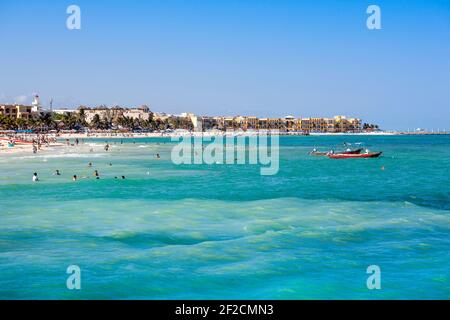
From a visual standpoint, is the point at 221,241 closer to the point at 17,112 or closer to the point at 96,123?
the point at 17,112

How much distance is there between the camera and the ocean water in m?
14.0

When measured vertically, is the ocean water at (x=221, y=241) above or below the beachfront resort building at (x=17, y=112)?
below

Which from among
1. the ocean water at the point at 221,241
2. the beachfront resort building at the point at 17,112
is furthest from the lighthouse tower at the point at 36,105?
the ocean water at the point at 221,241

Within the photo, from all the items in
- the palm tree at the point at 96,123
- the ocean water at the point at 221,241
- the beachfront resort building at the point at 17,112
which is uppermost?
the beachfront resort building at the point at 17,112

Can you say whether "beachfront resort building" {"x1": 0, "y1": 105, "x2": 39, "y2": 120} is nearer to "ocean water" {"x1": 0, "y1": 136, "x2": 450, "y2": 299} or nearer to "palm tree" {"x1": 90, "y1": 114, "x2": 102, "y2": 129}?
"palm tree" {"x1": 90, "y1": 114, "x2": 102, "y2": 129}

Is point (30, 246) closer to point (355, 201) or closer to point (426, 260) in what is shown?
point (426, 260)

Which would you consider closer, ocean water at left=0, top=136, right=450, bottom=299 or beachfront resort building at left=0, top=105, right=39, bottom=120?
ocean water at left=0, top=136, right=450, bottom=299

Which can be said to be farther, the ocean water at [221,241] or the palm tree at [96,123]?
the palm tree at [96,123]

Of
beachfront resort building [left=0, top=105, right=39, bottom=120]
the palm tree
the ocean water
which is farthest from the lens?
the palm tree

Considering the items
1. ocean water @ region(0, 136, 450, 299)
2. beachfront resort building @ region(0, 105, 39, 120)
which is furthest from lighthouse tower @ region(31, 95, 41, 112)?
ocean water @ region(0, 136, 450, 299)

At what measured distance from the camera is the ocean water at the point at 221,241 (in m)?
14.0

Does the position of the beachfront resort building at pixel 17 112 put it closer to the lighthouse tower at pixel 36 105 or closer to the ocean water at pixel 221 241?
the lighthouse tower at pixel 36 105

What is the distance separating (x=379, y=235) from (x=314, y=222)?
9.77 feet

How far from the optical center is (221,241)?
18.3 m
